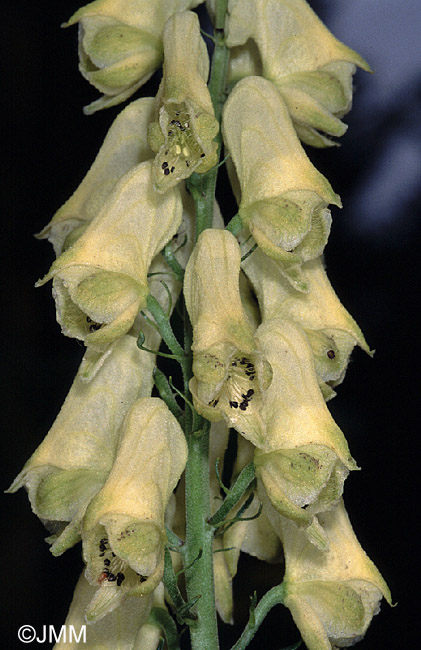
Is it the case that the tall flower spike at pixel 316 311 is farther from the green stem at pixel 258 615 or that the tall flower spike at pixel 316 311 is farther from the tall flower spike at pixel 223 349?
the green stem at pixel 258 615

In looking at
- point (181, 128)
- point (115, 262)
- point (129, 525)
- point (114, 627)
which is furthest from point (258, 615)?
point (181, 128)

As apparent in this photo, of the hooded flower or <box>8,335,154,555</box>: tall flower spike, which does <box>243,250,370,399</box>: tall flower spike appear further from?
the hooded flower

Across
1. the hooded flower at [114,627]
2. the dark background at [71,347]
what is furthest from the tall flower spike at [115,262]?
the dark background at [71,347]

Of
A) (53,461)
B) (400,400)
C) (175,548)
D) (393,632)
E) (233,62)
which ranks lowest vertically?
(393,632)

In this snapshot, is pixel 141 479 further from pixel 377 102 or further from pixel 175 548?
pixel 377 102

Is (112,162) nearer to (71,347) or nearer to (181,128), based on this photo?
(181,128)

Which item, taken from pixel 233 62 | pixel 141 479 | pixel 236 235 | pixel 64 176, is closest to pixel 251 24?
pixel 233 62

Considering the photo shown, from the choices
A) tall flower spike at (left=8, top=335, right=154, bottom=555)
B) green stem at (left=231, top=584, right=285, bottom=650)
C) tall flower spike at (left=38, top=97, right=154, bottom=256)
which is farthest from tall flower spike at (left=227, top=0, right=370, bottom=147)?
green stem at (left=231, top=584, right=285, bottom=650)
